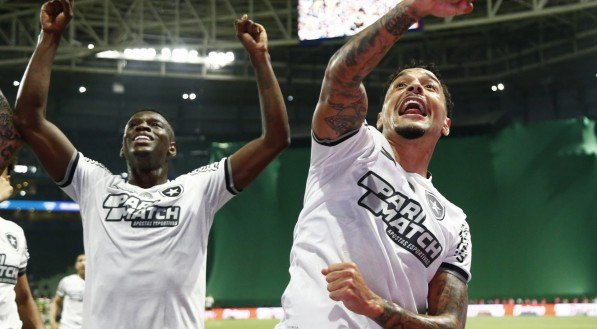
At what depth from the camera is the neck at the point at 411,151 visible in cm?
334

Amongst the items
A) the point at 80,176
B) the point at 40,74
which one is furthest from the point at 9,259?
the point at 40,74

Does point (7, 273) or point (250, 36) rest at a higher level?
point (250, 36)

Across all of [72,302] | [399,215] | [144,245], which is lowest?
[399,215]

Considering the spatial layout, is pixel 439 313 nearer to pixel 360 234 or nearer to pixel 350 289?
pixel 360 234

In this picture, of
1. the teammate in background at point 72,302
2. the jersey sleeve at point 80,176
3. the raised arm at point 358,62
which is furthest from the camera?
the teammate in background at point 72,302

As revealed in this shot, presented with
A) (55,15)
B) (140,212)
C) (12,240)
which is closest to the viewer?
(55,15)

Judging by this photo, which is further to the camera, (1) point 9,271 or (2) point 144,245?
(1) point 9,271

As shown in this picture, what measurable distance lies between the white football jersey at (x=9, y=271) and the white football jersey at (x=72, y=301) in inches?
197

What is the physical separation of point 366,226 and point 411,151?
575 mm

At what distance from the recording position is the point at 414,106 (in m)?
3.31

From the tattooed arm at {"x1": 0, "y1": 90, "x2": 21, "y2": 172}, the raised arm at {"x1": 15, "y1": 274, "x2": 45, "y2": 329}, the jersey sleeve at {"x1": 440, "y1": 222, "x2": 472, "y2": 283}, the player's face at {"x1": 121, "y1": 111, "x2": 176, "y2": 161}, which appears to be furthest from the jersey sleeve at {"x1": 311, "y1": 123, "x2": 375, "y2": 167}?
the raised arm at {"x1": 15, "y1": 274, "x2": 45, "y2": 329}

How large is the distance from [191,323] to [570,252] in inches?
588

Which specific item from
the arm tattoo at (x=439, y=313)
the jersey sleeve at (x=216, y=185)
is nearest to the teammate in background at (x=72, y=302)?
the jersey sleeve at (x=216, y=185)

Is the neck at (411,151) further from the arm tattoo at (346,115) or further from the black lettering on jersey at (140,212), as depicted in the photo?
the black lettering on jersey at (140,212)
